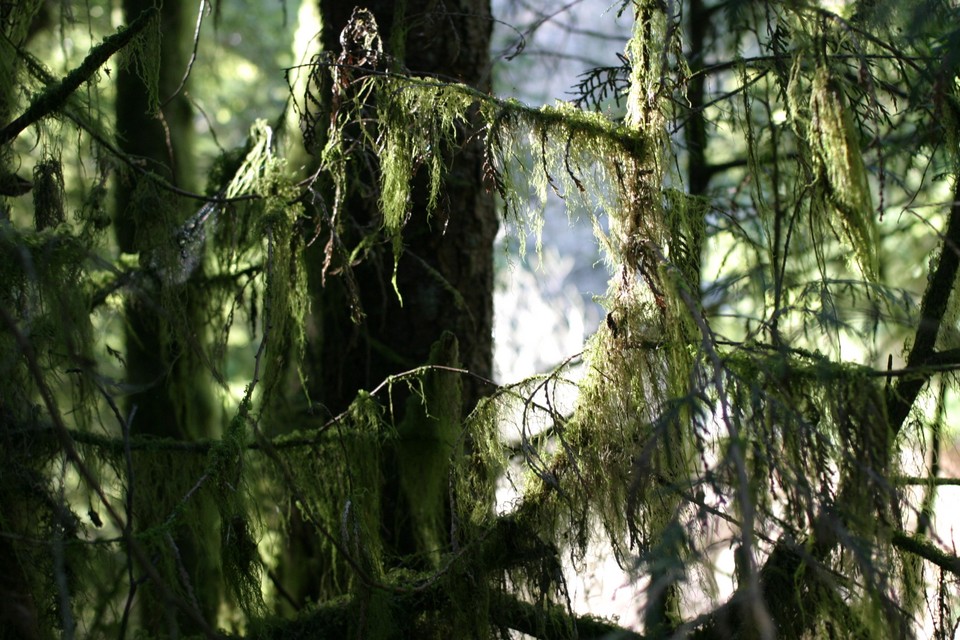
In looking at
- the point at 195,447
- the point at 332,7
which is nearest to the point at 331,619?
the point at 195,447

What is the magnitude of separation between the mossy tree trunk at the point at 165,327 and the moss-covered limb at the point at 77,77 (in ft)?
0.26

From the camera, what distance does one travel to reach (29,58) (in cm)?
246

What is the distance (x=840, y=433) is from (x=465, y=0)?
2.33 metres

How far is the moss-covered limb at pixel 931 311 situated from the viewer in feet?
7.00

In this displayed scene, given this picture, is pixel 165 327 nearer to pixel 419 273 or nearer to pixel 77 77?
pixel 419 273

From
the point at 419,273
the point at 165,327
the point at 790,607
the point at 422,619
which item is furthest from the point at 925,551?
the point at 165,327

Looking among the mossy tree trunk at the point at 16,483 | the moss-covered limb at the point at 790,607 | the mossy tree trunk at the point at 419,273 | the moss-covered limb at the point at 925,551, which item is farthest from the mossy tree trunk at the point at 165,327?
the moss-covered limb at the point at 925,551

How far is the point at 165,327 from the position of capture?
134 inches

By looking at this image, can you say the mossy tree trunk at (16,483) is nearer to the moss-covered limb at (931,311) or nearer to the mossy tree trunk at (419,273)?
the mossy tree trunk at (419,273)

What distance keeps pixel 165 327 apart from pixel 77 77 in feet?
4.92

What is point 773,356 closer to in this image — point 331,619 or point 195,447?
point 331,619

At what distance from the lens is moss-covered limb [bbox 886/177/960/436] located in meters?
2.13

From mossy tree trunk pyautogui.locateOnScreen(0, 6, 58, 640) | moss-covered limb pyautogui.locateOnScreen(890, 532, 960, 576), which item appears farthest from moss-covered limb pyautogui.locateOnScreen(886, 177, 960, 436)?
mossy tree trunk pyautogui.locateOnScreen(0, 6, 58, 640)

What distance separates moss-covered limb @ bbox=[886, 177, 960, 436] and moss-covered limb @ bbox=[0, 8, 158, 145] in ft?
6.79
